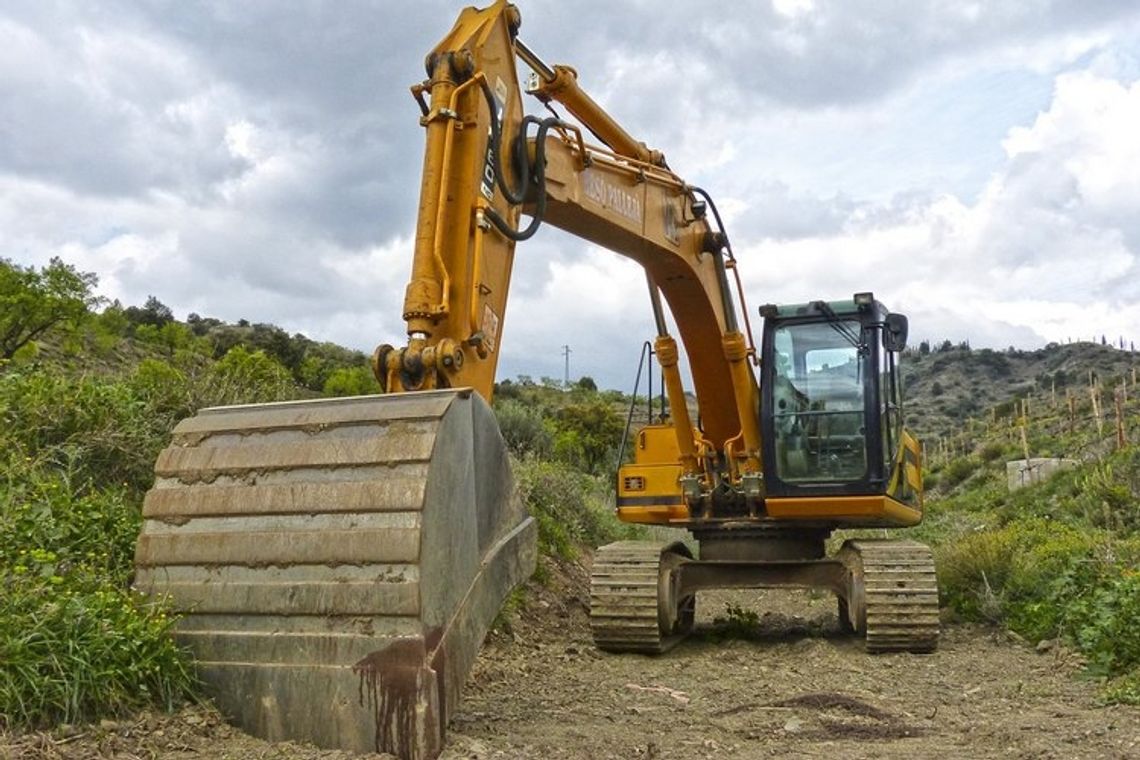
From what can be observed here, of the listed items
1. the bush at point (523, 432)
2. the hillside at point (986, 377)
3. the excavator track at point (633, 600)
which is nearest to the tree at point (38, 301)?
the bush at point (523, 432)

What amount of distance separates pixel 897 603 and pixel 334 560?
511cm

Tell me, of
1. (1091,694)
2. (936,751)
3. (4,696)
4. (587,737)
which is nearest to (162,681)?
(4,696)

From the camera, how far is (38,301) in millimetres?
16953

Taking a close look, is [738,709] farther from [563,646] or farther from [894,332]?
[894,332]

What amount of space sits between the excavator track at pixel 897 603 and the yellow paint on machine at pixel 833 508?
0.35 m

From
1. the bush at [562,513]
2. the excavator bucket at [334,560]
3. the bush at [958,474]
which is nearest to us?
the excavator bucket at [334,560]

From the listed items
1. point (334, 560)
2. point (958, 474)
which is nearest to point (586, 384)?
point (958, 474)

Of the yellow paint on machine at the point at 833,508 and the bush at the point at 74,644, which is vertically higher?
the yellow paint on machine at the point at 833,508

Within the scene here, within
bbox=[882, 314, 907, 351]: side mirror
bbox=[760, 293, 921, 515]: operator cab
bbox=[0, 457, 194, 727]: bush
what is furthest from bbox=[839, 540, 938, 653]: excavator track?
bbox=[0, 457, 194, 727]: bush

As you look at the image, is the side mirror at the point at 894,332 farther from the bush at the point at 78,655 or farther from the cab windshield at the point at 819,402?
the bush at the point at 78,655

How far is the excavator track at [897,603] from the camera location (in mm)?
7918

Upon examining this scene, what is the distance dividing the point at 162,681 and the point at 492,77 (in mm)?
3463

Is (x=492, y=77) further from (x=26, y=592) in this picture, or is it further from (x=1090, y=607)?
(x=1090, y=607)

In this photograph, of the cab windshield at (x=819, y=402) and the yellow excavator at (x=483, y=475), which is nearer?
the yellow excavator at (x=483, y=475)
